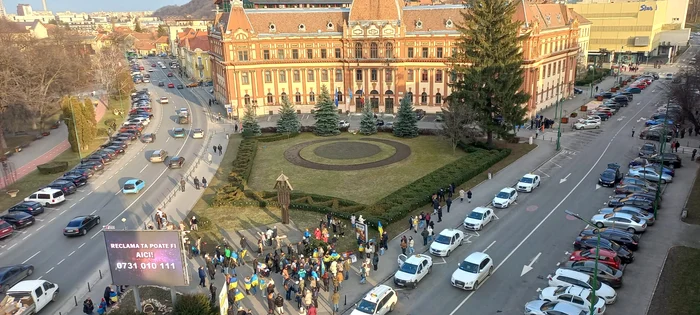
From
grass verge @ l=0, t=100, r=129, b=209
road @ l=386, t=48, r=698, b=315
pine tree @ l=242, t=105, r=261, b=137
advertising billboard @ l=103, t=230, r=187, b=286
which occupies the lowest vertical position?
road @ l=386, t=48, r=698, b=315

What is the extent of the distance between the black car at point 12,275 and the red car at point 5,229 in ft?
23.6

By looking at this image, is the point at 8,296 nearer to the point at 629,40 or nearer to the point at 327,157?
the point at 327,157

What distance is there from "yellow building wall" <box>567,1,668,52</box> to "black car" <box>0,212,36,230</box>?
133 metres

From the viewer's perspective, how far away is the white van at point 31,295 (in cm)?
2564

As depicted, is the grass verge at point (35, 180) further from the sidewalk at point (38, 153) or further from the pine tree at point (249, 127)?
the pine tree at point (249, 127)

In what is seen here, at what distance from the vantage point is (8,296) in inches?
1010

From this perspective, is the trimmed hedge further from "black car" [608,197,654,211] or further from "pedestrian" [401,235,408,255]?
"black car" [608,197,654,211]

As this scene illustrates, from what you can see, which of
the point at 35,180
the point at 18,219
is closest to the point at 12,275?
the point at 18,219

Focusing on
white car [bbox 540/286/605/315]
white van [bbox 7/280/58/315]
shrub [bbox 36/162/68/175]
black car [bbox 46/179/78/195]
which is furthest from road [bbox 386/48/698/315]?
shrub [bbox 36/162/68/175]

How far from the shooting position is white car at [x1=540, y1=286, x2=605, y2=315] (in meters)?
23.7

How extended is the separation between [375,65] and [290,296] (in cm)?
5402

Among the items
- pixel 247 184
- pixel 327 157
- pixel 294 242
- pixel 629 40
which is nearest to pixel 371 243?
pixel 294 242

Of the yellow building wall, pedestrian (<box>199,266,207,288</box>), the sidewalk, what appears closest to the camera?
pedestrian (<box>199,266,207,288</box>)

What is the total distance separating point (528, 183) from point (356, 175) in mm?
15793
